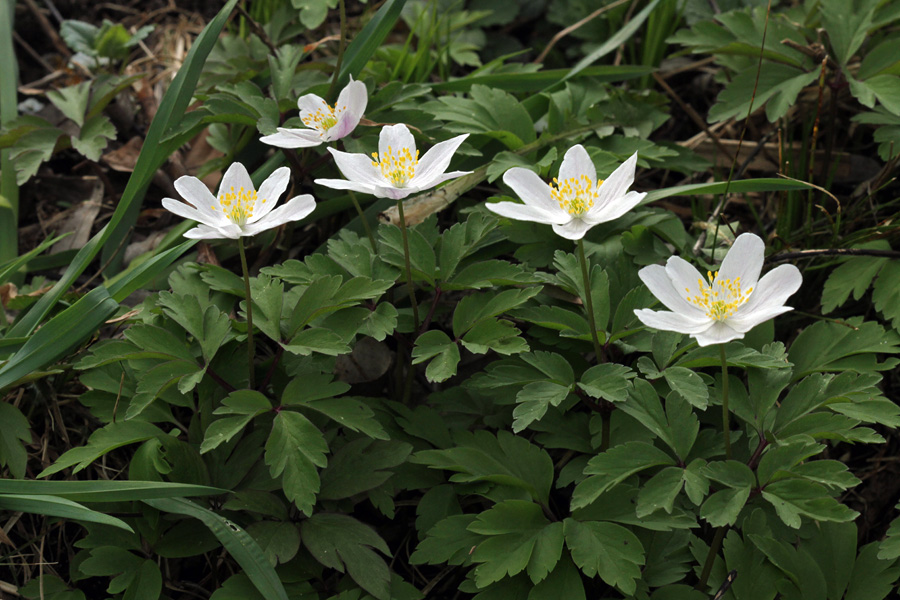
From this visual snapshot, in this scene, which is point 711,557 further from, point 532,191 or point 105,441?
point 105,441

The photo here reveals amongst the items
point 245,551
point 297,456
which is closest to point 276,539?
point 245,551

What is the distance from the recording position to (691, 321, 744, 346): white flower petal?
174 cm

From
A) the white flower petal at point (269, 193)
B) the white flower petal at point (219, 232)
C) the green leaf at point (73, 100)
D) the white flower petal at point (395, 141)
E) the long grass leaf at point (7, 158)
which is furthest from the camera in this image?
the green leaf at point (73, 100)

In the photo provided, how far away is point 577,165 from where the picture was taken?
7.18 feet

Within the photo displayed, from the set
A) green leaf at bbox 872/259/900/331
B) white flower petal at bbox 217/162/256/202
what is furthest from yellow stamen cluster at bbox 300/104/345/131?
green leaf at bbox 872/259/900/331

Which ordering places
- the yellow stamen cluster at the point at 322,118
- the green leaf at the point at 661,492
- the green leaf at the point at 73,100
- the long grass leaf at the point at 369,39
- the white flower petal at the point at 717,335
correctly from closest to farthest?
the white flower petal at the point at 717,335 → the green leaf at the point at 661,492 → the yellow stamen cluster at the point at 322,118 → the long grass leaf at the point at 369,39 → the green leaf at the point at 73,100

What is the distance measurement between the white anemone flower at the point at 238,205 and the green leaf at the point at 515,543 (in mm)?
991

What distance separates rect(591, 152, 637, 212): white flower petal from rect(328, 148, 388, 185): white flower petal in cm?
63

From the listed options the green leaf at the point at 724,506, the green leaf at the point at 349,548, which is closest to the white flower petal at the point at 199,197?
the green leaf at the point at 349,548

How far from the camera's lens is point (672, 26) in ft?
12.0

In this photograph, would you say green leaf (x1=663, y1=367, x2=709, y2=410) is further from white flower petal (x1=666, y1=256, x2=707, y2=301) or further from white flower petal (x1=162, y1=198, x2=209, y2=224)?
white flower petal (x1=162, y1=198, x2=209, y2=224)

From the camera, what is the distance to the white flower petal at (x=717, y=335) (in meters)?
1.74

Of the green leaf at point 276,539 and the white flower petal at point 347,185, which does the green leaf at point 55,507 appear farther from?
the white flower petal at point 347,185

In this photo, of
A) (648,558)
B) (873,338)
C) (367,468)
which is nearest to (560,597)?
(648,558)
